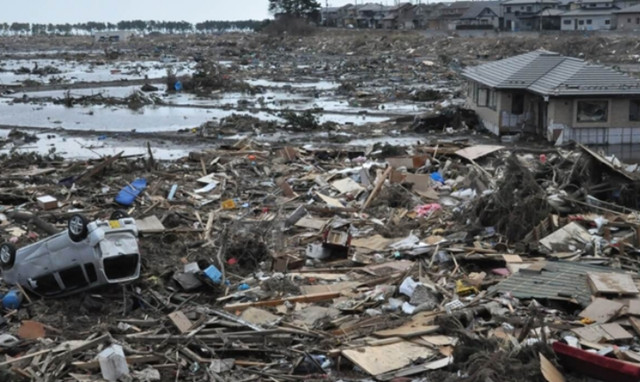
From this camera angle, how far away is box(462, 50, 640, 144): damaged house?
22.7 m

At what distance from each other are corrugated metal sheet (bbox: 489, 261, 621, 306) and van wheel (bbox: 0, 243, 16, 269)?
261 inches

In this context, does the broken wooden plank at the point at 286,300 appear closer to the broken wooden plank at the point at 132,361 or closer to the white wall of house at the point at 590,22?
the broken wooden plank at the point at 132,361

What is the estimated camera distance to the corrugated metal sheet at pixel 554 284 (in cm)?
991

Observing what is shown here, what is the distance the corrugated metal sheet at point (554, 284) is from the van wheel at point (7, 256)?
6631mm

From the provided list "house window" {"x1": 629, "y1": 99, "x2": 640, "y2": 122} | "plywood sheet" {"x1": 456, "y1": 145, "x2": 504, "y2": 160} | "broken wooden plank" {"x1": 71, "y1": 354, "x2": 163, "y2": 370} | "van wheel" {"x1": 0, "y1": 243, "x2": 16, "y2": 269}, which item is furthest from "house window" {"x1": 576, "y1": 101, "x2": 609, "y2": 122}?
"broken wooden plank" {"x1": 71, "y1": 354, "x2": 163, "y2": 370}

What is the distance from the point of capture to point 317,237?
13664 millimetres

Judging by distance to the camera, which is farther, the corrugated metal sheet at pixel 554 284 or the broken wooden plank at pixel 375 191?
the broken wooden plank at pixel 375 191

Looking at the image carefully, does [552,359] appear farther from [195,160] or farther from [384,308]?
[195,160]

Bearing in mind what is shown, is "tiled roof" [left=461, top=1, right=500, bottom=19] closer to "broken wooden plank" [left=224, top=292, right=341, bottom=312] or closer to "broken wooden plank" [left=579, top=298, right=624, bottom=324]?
"broken wooden plank" [left=224, top=292, right=341, bottom=312]

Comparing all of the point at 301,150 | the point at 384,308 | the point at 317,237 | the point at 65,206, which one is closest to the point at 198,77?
the point at 301,150

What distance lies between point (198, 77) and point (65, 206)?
98.5 ft

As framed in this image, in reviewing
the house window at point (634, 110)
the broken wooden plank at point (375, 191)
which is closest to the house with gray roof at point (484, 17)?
the house window at point (634, 110)

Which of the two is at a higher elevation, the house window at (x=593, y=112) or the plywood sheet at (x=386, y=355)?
the house window at (x=593, y=112)

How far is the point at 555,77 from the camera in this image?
2398 cm
